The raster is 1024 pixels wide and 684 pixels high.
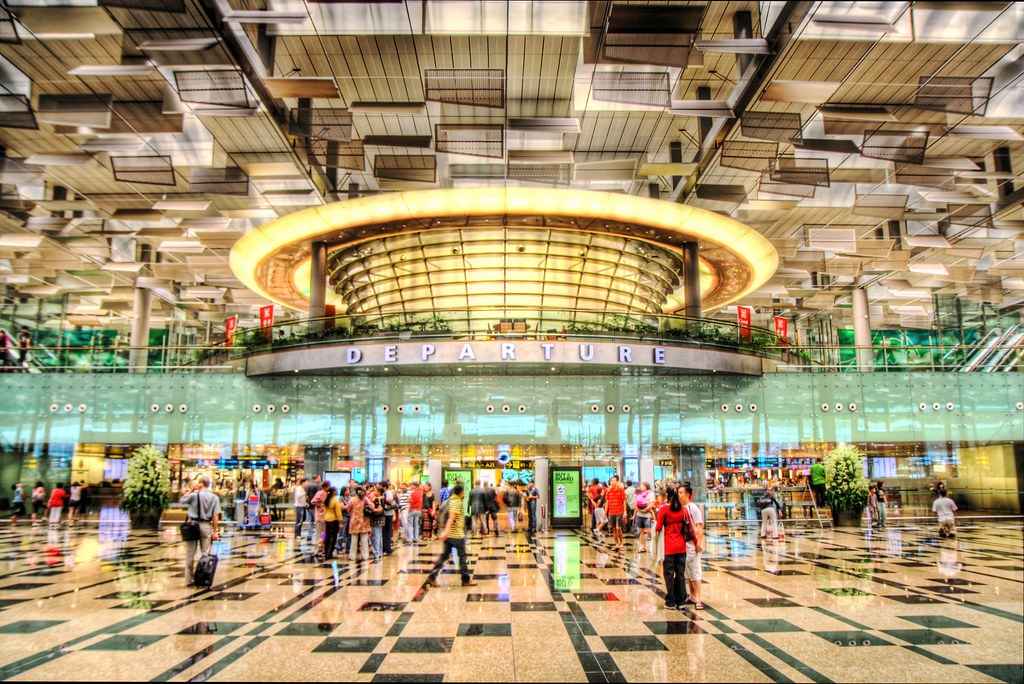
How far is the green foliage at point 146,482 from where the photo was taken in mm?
18594

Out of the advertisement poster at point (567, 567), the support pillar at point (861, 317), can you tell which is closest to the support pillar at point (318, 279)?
the advertisement poster at point (567, 567)

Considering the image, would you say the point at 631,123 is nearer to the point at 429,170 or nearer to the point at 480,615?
the point at 429,170

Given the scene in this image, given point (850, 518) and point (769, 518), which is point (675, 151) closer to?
point (769, 518)

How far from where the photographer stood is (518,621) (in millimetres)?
7254

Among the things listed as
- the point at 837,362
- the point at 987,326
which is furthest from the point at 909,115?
the point at 987,326

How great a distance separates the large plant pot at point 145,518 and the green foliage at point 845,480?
64.5 ft

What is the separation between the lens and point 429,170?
17.3m

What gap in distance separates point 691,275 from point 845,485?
8.30m

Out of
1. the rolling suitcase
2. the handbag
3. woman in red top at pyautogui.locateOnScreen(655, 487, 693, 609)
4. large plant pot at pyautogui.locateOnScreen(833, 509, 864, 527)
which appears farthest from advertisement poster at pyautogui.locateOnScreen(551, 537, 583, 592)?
large plant pot at pyautogui.locateOnScreen(833, 509, 864, 527)

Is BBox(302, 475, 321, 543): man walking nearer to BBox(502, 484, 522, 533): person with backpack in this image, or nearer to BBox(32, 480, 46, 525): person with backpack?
BBox(502, 484, 522, 533): person with backpack

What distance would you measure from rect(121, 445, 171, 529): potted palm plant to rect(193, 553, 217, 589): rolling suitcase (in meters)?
10.8

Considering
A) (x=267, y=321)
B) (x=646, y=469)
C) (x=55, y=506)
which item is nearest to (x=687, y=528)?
(x=646, y=469)

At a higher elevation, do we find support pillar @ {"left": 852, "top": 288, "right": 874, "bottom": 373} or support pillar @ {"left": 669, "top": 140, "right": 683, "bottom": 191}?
support pillar @ {"left": 669, "top": 140, "right": 683, "bottom": 191}

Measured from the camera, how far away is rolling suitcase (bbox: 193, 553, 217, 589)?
937cm
